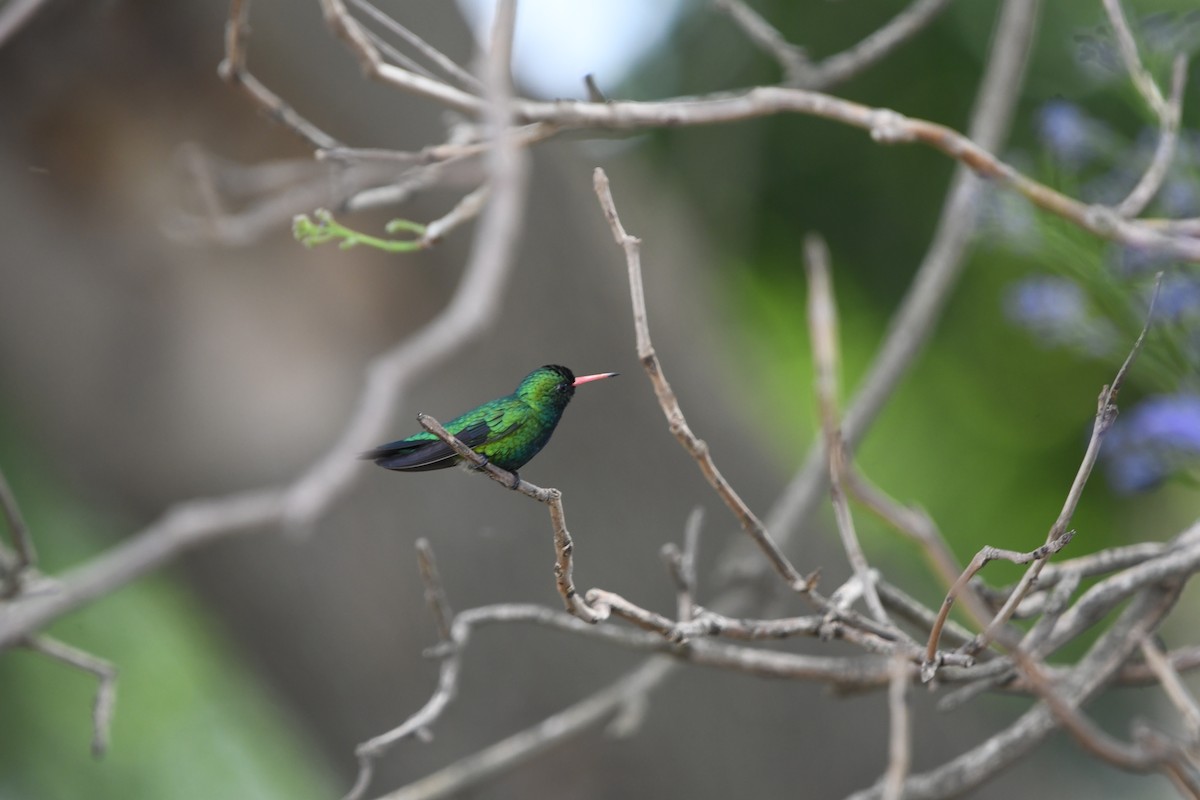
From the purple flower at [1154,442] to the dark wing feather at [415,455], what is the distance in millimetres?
966

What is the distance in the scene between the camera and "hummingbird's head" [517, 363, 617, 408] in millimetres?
822

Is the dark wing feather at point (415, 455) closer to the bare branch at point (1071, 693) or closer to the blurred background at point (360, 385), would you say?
the bare branch at point (1071, 693)

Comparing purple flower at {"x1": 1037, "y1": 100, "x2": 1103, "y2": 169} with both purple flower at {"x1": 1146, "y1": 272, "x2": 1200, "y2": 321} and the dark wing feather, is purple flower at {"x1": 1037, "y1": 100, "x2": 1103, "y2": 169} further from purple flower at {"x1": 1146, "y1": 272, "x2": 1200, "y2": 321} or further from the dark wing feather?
the dark wing feather

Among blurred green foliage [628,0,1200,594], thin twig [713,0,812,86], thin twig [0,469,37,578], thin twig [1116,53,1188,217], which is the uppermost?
blurred green foliage [628,0,1200,594]

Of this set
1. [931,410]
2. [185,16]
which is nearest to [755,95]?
[185,16]

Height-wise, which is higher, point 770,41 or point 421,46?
point 770,41

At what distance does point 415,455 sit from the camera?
0.72 m

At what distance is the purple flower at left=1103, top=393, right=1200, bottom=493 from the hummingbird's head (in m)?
0.85

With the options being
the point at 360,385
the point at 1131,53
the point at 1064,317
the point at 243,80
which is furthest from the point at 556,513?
the point at 360,385

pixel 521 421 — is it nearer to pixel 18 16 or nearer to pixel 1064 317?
pixel 18 16

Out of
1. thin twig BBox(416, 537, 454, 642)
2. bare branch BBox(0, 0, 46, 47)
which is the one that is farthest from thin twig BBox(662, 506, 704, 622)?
bare branch BBox(0, 0, 46, 47)

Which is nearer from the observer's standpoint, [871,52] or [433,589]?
[433,589]

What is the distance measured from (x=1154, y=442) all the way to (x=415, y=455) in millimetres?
1045

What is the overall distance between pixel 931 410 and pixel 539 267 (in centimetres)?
213
